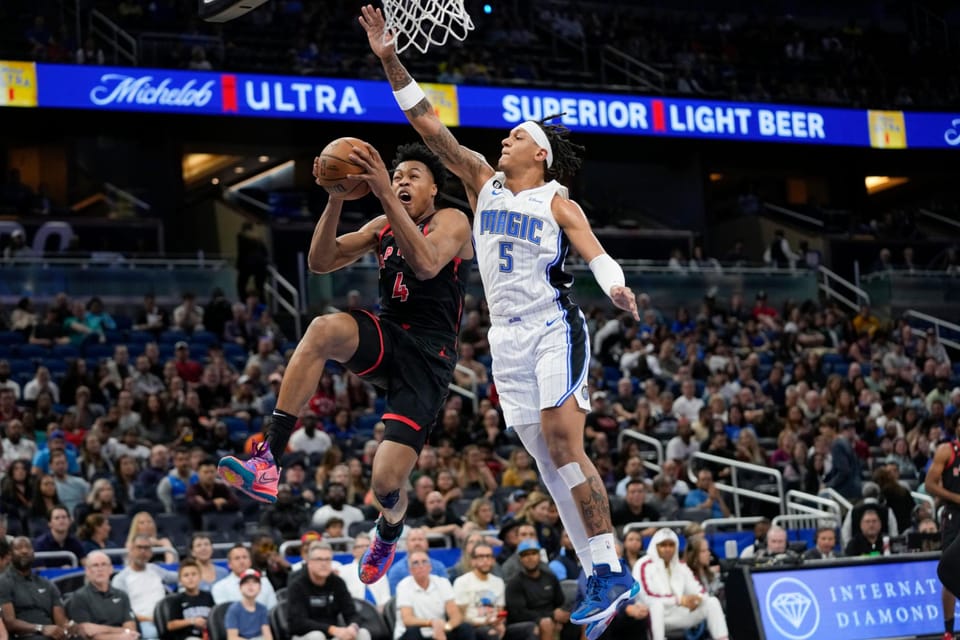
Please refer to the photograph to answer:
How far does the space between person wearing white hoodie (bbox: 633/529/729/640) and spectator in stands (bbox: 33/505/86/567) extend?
5313 millimetres

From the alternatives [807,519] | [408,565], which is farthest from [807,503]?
[408,565]

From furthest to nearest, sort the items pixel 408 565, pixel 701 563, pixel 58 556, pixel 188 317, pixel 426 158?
pixel 188 317
pixel 701 563
pixel 408 565
pixel 58 556
pixel 426 158

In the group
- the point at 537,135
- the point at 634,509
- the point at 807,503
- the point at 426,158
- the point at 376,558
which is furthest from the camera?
the point at 807,503

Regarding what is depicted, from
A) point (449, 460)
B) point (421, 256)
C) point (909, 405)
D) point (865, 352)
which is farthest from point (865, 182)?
point (421, 256)

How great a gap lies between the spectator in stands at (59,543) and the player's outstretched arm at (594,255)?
7671mm

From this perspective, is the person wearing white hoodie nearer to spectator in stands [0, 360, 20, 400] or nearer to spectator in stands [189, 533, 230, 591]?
spectator in stands [189, 533, 230, 591]

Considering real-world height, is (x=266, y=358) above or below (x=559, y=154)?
below

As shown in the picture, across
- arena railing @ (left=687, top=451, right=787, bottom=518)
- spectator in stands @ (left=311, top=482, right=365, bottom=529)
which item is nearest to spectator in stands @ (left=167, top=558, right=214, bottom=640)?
spectator in stands @ (left=311, top=482, right=365, bottom=529)

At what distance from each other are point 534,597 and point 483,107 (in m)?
15.3

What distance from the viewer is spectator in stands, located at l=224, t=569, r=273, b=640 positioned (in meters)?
12.2

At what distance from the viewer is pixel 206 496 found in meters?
14.9

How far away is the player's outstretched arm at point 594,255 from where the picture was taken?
21.9 feet

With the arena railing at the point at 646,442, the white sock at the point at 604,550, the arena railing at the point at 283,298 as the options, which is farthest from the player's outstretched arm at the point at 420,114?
the arena railing at the point at 283,298

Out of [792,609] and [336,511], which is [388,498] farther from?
[336,511]
